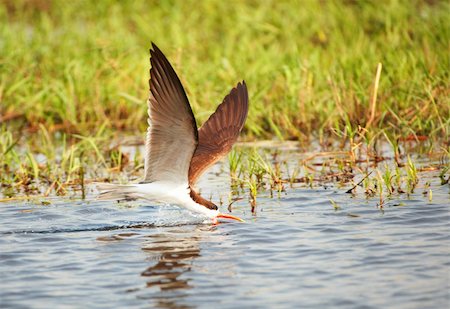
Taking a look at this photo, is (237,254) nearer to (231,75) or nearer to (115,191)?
(115,191)

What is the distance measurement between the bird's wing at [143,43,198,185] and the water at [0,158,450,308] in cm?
51

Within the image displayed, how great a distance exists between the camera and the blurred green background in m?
8.67

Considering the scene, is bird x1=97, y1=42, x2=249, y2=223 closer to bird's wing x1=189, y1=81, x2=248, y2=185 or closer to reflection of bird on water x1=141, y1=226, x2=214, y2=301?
bird's wing x1=189, y1=81, x2=248, y2=185

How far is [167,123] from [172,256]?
0.86 m

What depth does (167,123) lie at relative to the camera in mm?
5863

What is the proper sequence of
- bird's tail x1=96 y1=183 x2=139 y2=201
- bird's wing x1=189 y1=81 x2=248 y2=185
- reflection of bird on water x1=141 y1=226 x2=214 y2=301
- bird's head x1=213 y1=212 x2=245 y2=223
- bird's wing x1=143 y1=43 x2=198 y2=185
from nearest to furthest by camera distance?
reflection of bird on water x1=141 y1=226 x2=214 y2=301
bird's wing x1=143 y1=43 x2=198 y2=185
bird's tail x1=96 y1=183 x2=139 y2=201
bird's head x1=213 y1=212 x2=245 y2=223
bird's wing x1=189 y1=81 x2=248 y2=185

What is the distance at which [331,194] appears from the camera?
7.07 metres

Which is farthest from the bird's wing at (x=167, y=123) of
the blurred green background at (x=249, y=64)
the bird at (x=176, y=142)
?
the blurred green background at (x=249, y=64)

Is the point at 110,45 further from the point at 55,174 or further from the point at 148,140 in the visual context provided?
the point at 148,140

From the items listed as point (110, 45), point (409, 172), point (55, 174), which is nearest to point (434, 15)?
point (110, 45)

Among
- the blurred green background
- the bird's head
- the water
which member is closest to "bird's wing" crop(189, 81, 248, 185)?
the water

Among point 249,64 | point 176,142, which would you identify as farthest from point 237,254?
point 249,64

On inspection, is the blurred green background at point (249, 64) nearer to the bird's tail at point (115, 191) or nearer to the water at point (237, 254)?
the water at point (237, 254)

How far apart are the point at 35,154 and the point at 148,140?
311 centimetres
